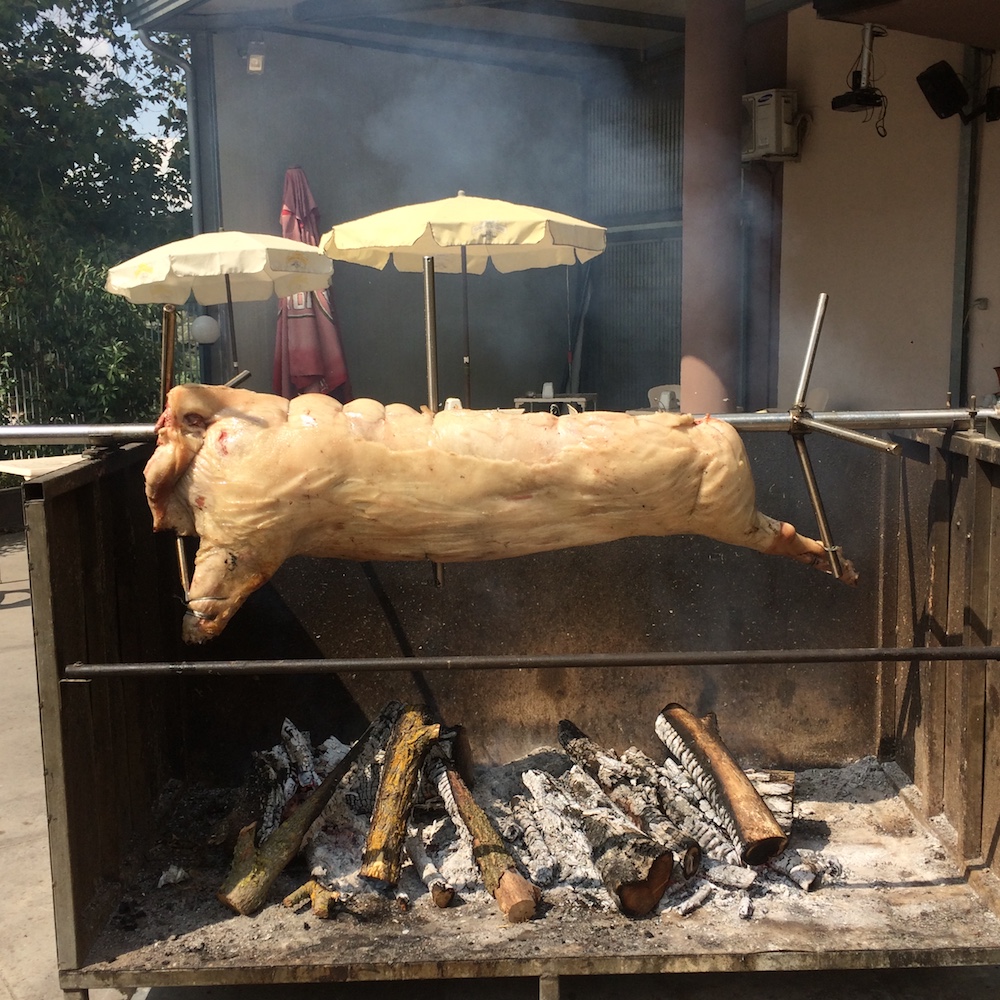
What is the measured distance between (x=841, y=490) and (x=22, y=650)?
489cm

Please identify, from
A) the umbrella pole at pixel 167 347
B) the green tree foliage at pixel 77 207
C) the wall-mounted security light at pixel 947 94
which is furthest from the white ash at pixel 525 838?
the green tree foliage at pixel 77 207

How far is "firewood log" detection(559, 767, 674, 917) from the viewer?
2.60 metres

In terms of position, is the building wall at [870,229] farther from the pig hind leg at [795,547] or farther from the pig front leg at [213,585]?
the pig front leg at [213,585]

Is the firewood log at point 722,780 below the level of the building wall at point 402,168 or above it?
below

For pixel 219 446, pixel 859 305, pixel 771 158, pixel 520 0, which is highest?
pixel 520 0

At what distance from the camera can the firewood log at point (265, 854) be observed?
2.68 metres

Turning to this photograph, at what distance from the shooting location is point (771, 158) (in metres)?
7.77

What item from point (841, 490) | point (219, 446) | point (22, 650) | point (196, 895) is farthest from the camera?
point (22, 650)

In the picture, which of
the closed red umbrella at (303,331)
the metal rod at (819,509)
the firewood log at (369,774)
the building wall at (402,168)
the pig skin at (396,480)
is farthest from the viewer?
the building wall at (402,168)

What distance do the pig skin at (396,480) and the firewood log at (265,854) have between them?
72cm

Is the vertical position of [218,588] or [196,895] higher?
[218,588]

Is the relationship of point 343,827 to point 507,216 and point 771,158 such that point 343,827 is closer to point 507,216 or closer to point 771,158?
point 507,216

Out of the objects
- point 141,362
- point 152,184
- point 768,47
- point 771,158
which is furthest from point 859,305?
point 152,184

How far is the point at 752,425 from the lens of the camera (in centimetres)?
276
